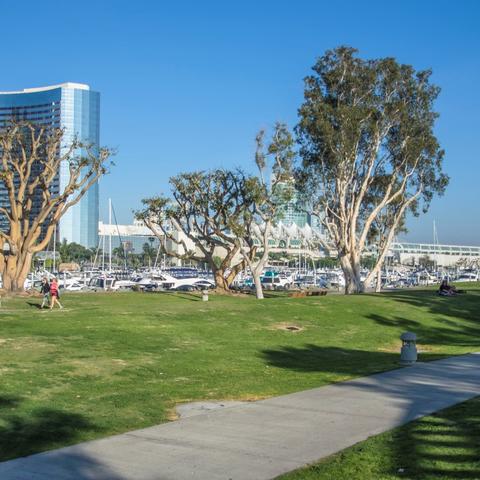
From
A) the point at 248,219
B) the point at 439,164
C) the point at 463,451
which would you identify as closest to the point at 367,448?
the point at 463,451

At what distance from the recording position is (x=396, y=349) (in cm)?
2445

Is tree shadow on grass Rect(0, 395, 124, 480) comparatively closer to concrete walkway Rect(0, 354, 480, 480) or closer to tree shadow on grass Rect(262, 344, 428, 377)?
concrete walkway Rect(0, 354, 480, 480)

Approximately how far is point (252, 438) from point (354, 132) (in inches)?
1521

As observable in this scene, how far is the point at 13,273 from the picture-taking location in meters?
38.2

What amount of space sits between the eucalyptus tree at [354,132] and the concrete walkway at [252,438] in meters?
34.5

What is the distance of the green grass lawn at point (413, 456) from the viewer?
7398mm

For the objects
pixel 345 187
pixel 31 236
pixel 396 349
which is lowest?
pixel 396 349

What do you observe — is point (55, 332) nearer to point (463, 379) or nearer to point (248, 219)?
point (463, 379)

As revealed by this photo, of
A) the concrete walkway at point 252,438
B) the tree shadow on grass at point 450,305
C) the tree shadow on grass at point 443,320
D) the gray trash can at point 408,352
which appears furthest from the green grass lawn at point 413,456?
the tree shadow on grass at point 450,305

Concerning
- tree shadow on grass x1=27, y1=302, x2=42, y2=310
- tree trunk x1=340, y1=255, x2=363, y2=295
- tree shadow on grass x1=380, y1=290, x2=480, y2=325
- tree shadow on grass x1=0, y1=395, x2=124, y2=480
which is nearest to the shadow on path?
tree shadow on grass x1=0, y1=395, x2=124, y2=480

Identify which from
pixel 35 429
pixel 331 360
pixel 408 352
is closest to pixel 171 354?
pixel 331 360

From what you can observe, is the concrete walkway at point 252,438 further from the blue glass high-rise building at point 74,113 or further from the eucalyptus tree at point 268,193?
the blue glass high-rise building at point 74,113

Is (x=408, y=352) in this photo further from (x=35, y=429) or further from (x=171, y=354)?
(x=35, y=429)

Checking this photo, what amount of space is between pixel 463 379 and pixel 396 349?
32.9 ft
